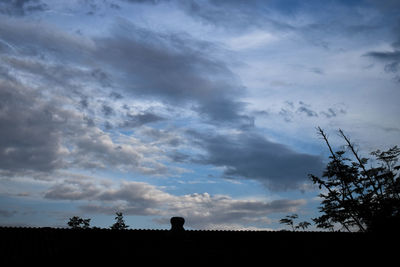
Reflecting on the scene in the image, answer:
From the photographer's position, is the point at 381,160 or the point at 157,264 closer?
the point at 157,264

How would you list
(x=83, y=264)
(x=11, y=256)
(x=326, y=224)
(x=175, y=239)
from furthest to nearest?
(x=326, y=224)
(x=175, y=239)
(x=83, y=264)
(x=11, y=256)

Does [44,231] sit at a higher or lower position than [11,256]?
higher

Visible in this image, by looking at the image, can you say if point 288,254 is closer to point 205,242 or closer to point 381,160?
point 205,242

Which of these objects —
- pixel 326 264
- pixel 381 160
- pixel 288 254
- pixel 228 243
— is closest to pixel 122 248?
pixel 228 243

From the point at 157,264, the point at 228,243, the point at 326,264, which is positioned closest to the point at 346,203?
the point at 326,264

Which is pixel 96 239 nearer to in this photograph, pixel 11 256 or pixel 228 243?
pixel 11 256

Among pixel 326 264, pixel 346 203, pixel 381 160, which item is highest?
pixel 381 160

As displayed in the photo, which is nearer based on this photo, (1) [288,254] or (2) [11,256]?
(2) [11,256]

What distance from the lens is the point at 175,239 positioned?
52.0 feet

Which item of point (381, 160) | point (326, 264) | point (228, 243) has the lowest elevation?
point (326, 264)

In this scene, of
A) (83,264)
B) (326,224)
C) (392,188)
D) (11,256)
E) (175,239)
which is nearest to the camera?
(11,256)

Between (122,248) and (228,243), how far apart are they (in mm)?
4919

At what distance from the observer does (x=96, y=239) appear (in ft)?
48.7

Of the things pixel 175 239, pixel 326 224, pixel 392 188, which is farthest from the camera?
pixel 326 224
